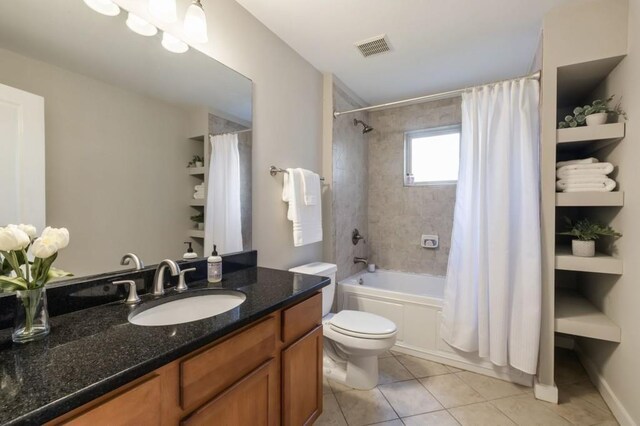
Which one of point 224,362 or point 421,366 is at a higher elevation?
point 224,362

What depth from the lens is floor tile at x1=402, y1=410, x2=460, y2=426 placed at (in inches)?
64.5

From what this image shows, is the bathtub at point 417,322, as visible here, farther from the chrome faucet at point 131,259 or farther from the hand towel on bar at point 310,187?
the chrome faucet at point 131,259

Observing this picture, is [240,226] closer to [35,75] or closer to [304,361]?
[304,361]

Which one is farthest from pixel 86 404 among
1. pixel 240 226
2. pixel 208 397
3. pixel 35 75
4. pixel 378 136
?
pixel 378 136

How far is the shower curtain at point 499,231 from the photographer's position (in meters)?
1.83

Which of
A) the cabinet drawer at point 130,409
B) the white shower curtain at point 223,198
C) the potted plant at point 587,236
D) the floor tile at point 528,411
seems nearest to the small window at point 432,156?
the potted plant at point 587,236

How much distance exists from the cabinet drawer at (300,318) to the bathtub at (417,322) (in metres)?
1.15

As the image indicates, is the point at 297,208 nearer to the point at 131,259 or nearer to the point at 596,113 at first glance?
the point at 131,259

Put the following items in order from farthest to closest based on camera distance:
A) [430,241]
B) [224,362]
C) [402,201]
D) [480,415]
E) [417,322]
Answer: [402,201] → [430,241] → [417,322] → [480,415] → [224,362]

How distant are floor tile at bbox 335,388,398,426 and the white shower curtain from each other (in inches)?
→ 45.9

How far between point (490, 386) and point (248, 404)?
1775 millimetres

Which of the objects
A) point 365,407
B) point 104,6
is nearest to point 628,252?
point 365,407

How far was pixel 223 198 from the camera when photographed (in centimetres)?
165

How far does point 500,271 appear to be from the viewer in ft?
6.25
